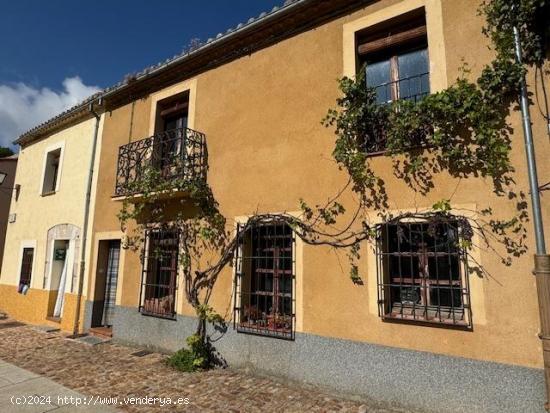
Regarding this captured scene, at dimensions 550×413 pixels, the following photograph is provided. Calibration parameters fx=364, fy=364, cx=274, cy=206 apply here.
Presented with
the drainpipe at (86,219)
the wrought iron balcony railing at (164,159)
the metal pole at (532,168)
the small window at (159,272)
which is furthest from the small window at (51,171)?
the metal pole at (532,168)

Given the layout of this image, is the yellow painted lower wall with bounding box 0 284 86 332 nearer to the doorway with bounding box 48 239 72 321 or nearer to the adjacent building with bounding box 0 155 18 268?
the doorway with bounding box 48 239 72 321

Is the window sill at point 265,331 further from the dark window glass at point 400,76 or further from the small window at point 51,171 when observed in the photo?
the small window at point 51,171

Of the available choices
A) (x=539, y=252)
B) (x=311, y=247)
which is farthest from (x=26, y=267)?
(x=539, y=252)

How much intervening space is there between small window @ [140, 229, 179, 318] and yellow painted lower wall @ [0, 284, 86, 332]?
2432mm

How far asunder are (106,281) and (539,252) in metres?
8.88

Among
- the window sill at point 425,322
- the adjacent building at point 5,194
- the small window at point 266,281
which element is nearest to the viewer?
the window sill at point 425,322

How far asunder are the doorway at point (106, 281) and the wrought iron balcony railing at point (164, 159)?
5.70 ft

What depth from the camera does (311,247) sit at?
18.4ft

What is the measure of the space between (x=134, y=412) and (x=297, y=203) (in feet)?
11.9

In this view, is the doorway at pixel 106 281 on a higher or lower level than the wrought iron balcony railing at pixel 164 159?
lower

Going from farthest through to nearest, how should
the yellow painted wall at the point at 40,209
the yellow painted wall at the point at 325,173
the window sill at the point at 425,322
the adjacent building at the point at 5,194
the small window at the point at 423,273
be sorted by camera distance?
the adjacent building at the point at 5,194 → the yellow painted wall at the point at 40,209 → the small window at the point at 423,273 → the window sill at the point at 425,322 → the yellow painted wall at the point at 325,173

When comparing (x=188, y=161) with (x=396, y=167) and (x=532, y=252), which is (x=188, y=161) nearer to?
(x=396, y=167)

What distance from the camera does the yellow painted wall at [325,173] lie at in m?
4.15

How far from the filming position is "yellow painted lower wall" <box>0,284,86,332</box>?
30.2 feet
